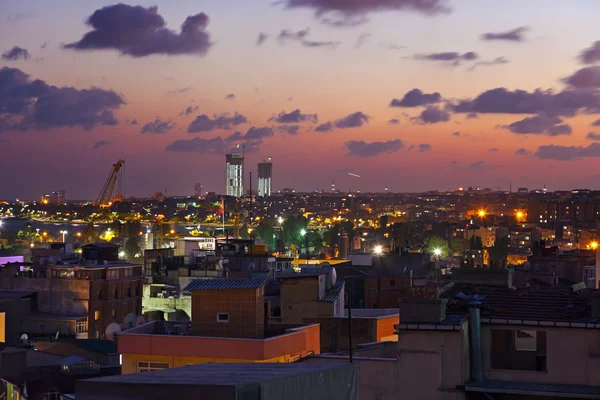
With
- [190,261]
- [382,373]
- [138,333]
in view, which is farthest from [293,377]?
[190,261]

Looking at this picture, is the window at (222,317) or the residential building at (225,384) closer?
the residential building at (225,384)

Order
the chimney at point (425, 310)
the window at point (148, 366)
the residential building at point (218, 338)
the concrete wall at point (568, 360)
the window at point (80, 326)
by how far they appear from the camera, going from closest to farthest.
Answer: the concrete wall at point (568, 360) < the chimney at point (425, 310) < the residential building at point (218, 338) < the window at point (148, 366) < the window at point (80, 326)

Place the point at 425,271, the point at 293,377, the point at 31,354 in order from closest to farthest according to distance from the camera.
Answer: the point at 293,377 → the point at 31,354 → the point at 425,271

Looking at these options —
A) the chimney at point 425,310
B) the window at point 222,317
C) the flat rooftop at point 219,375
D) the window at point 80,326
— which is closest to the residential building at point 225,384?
the flat rooftop at point 219,375

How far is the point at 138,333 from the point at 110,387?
13434 mm

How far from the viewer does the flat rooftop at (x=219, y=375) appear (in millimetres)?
8992

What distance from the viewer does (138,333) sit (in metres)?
22.3

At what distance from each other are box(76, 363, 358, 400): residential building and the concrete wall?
536 centimetres

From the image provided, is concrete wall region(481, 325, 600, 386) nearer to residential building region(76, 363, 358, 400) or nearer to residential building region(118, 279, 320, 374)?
residential building region(76, 363, 358, 400)

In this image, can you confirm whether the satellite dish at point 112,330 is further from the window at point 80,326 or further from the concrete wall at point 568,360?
the concrete wall at point 568,360

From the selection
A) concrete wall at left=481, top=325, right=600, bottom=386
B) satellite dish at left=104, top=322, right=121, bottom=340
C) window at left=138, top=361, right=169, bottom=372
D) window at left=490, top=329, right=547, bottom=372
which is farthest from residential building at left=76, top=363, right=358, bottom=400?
satellite dish at left=104, top=322, right=121, bottom=340

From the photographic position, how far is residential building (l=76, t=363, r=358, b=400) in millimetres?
8766

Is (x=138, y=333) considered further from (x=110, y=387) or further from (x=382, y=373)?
(x=110, y=387)

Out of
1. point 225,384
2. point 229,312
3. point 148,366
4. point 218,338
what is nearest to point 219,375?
point 225,384
